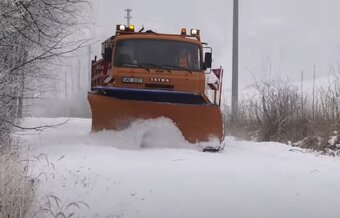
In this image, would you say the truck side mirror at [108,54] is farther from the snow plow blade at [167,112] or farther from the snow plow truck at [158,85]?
the snow plow blade at [167,112]

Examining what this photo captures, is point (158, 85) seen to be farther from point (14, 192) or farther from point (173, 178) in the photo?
point (14, 192)

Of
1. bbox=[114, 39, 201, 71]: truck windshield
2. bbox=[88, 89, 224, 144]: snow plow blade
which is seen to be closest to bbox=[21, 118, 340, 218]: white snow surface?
bbox=[88, 89, 224, 144]: snow plow blade

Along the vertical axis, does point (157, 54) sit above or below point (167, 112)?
Result: above

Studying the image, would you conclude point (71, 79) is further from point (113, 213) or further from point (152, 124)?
point (113, 213)

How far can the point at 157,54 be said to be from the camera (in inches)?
493

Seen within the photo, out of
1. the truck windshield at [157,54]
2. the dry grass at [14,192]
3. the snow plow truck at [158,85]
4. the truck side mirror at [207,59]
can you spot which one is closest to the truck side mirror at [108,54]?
the snow plow truck at [158,85]

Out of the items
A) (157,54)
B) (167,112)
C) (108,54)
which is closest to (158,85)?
(157,54)

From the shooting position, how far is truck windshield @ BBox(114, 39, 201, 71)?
492 inches

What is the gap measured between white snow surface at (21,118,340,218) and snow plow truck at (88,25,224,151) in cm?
26

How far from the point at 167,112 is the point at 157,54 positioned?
1.55m

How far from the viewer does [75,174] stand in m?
8.00

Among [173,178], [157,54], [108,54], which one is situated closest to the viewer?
[173,178]

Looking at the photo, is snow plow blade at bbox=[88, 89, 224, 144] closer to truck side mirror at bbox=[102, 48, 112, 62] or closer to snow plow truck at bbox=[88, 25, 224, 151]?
snow plow truck at bbox=[88, 25, 224, 151]

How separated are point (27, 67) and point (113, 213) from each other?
5845 mm
